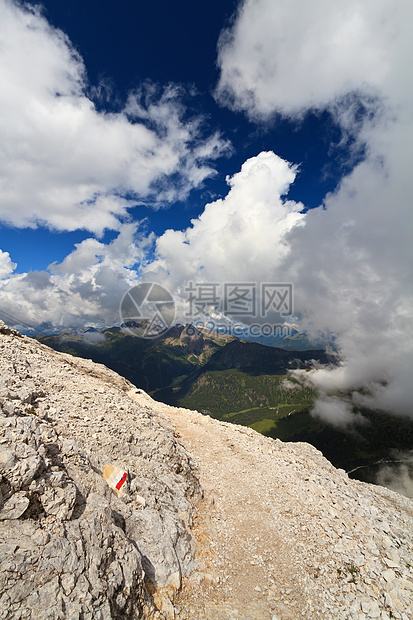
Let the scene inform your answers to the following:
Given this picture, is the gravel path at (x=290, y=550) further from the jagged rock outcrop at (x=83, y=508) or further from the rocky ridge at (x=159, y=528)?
the jagged rock outcrop at (x=83, y=508)

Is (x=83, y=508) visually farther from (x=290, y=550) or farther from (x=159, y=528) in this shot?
(x=290, y=550)

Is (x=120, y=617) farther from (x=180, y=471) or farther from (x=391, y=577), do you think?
(x=391, y=577)

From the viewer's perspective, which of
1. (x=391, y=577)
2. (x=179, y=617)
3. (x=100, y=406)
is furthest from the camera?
(x=100, y=406)

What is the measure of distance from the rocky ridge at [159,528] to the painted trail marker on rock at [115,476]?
34 centimetres

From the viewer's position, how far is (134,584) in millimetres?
10234

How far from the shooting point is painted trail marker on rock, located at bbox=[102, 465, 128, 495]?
14.5m

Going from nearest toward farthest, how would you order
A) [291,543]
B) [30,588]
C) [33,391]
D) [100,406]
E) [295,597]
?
1. [30,588]
2. [295,597]
3. [291,543]
4. [33,391]
5. [100,406]

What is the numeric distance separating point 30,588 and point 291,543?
50.2 ft

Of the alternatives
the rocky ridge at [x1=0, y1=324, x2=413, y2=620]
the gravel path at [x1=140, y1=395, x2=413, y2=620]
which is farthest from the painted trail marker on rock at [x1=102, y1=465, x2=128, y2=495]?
the gravel path at [x1=140, y1=395, x2=413, y2=620]

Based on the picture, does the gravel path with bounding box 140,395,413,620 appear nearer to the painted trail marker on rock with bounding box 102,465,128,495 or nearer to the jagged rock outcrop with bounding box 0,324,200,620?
the jagged rock outcrop with bounding box 0,324,200,620

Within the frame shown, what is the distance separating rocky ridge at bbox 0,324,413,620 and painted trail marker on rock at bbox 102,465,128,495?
345 mm

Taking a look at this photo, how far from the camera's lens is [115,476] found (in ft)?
48.3

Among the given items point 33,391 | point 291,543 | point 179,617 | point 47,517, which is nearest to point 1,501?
point 47,517

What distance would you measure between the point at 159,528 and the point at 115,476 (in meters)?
3.71
